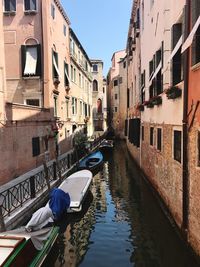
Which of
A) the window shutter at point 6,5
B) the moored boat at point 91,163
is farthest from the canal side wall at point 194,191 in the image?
the window shutter at point 6,5

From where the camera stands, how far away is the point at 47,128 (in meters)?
16.0

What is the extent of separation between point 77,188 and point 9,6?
11.6 m

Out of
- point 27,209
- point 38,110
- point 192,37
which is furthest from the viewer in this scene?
point 38,110

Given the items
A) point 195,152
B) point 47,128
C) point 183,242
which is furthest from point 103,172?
point 195,152

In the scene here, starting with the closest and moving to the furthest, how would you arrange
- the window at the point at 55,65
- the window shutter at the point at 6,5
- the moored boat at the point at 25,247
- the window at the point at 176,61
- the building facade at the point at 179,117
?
the moored boat at the point at 25,247 < the building facade at the point at 179,117 < the window at the point at 176,61 < the window shutter at the point at 6,5 < the window at the point at 55,65

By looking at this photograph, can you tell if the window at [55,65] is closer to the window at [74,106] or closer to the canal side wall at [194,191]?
the window at [74,106]

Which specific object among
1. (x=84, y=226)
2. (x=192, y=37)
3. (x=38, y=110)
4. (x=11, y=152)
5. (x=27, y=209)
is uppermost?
(x=192, y=37)

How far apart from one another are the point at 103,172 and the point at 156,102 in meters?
7.63

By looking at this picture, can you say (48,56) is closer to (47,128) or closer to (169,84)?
(47,128)

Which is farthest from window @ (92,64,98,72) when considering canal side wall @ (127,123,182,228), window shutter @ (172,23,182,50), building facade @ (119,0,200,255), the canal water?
window shutter @ (172,23,182,50)

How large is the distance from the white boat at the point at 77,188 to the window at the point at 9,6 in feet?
34.2

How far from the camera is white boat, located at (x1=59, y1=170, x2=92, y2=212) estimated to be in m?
9.17

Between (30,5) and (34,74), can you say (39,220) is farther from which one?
(30,5)

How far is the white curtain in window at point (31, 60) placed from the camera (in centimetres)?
1559
